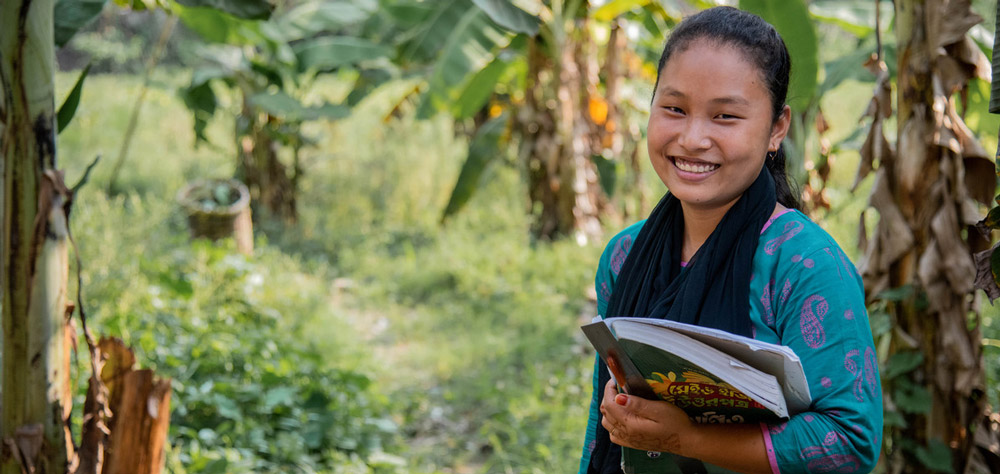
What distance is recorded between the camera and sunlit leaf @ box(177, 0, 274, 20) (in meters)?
2.51

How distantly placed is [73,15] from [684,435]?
226 cm

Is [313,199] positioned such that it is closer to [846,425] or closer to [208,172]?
[208,172]

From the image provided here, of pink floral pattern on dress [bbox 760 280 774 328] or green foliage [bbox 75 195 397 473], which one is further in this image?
green foliage [bbox 75 195 397 473]

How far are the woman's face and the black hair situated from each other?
1cm

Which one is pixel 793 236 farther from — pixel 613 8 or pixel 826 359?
pixel 613 8

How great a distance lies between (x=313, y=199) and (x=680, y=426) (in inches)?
283

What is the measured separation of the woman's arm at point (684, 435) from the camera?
1169 mm

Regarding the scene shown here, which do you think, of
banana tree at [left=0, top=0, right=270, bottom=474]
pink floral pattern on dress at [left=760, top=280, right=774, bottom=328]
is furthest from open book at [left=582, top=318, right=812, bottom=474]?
banana tree at [left=0, top=0, right=270, bottom=474]

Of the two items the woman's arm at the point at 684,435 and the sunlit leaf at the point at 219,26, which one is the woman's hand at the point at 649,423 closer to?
the woman's arm at the point at 684,435

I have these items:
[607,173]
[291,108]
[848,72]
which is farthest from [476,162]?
[848,72]

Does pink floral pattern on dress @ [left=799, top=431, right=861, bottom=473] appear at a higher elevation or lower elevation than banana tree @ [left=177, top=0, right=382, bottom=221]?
lower

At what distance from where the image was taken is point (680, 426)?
121cm

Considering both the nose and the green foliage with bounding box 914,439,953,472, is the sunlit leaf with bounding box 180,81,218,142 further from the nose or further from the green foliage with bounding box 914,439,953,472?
the nose

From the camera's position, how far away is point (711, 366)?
107cm
